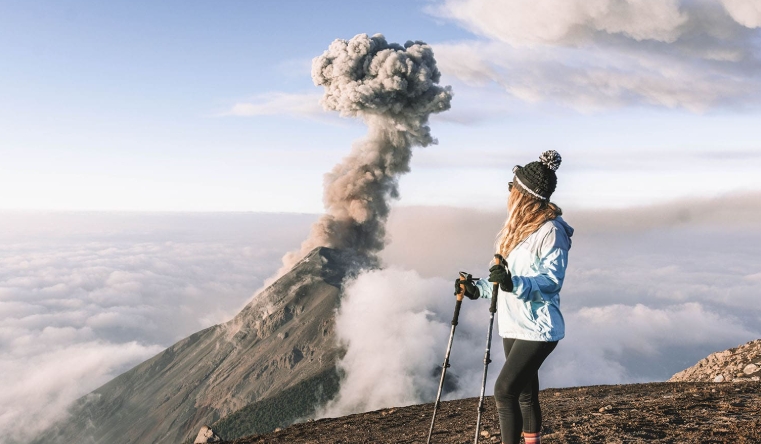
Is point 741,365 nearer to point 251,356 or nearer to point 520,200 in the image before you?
point 520,200

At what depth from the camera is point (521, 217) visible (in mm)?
5395

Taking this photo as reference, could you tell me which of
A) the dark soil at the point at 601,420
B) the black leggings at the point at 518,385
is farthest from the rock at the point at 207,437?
the black leggings at the point at 518,385

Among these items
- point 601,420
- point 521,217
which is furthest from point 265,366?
point 521,217

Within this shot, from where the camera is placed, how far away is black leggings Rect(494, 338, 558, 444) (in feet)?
16.8

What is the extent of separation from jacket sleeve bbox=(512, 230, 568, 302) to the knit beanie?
0.50 m

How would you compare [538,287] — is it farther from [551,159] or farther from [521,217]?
[551,159]

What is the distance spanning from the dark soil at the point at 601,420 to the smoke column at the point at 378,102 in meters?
81.2

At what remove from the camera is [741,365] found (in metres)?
15.4

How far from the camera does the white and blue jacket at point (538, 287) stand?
4996 mm

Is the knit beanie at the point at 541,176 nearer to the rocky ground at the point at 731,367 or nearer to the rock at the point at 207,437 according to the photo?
the rocky ground at the point at 731,367

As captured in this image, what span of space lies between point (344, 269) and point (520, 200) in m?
171

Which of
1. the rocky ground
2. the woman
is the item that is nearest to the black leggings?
the woman

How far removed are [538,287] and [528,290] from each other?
0.33 feet

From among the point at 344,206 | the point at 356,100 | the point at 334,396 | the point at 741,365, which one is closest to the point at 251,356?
the point at 334,396
